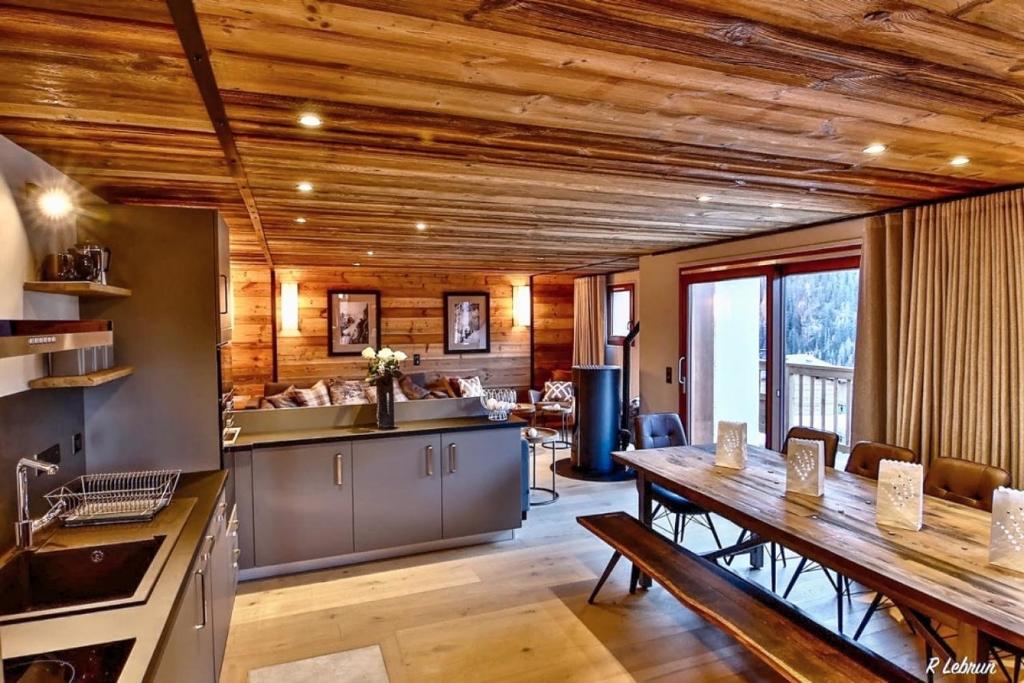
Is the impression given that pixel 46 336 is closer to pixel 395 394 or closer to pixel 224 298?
pixel 224 298

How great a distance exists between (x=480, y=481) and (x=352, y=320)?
4139mm

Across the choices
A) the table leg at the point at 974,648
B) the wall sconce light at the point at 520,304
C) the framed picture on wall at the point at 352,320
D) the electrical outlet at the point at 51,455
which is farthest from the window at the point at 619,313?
the electrical outlet at the point at 51,455

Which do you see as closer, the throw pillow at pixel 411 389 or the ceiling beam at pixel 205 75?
the ceiling beam at pixel 205 75

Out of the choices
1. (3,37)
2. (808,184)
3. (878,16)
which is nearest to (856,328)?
(808,184)

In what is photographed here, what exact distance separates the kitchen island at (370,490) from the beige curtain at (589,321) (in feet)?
13.1

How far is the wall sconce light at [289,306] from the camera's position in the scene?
23.9ft

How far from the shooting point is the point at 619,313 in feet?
26.1

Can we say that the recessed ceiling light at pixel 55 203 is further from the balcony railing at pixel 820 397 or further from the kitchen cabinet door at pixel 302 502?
the balcony railing at pixel 820 397

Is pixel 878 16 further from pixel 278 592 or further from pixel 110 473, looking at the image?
pixel 278 592

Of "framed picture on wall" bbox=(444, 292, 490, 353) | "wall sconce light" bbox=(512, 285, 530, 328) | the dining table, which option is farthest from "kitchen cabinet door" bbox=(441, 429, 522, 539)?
"wall sconce light" bbox=(512, 285, 530, 328)

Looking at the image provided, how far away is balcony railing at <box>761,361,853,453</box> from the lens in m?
4.36

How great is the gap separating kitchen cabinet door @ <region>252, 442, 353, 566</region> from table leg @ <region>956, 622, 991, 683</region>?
3.22 m

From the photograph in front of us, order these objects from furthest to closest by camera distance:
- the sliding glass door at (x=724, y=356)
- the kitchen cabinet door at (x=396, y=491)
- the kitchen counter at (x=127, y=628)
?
the sliding glass door at (x=724, y=356) < the kitchen cabinet door at (x=396, y=491) < the kitchen counter at (x=127, y=628)

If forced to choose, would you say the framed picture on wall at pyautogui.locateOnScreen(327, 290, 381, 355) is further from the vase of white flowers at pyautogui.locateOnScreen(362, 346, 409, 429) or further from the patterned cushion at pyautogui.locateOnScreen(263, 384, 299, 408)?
the vase of white flowers at pyautogui.locateOnScreen(362, 346, 409, 429)
